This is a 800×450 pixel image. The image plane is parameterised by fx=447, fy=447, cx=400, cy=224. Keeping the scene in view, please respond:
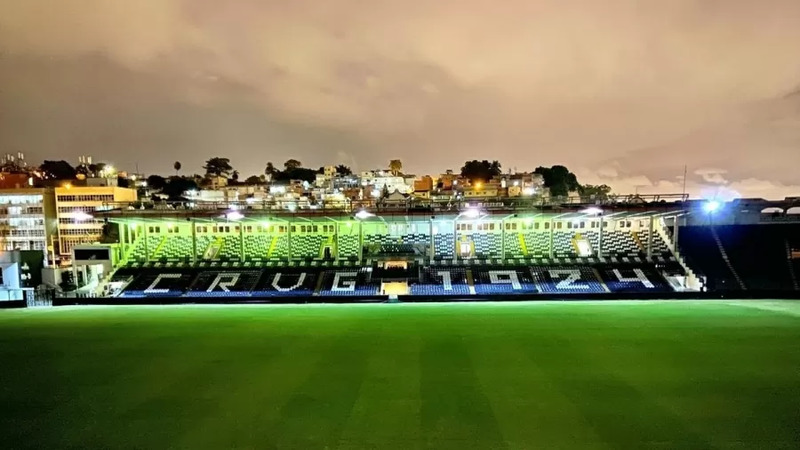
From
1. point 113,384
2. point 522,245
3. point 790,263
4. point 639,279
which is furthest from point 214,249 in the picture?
point 790,263

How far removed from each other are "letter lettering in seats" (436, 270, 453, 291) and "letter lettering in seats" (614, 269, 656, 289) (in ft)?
34.4

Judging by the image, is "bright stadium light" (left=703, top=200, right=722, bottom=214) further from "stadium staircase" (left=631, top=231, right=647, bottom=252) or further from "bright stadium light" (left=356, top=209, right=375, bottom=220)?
"bright stadium light" (left=356, top=209, right=375, bottom=220)

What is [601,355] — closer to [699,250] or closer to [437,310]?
[437,310]

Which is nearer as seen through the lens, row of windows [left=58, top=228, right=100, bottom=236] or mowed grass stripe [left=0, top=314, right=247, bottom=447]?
mowed grass stripe [left=0, top=314, right=247, bottom=447]

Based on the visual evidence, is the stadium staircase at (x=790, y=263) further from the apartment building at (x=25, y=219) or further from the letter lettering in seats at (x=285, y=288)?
the apartment building at (x=25, y=219)

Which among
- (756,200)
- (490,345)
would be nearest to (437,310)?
(490,345)

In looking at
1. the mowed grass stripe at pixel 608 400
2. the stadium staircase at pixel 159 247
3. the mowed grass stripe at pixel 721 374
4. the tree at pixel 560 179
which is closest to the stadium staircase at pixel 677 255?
the mowed grass stripe at pixel 721 374

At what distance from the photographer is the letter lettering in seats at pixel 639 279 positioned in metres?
27.1

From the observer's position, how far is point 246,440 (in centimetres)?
677

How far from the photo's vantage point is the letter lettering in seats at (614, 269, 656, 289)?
27.1 meters

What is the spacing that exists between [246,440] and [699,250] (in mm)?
33051

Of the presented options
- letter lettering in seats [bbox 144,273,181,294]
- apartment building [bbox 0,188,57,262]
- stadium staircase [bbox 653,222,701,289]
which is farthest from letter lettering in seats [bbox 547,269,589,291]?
apartment building [bbox 0,188,57,262]

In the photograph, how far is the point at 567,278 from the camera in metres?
28.2

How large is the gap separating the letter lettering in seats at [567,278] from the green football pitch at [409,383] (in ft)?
39.4
